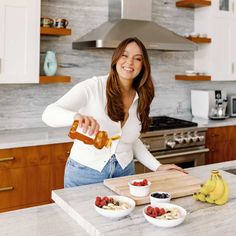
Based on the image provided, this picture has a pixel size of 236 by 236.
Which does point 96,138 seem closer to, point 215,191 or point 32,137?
point 215,191

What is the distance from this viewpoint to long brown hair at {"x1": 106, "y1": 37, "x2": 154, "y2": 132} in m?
1.96

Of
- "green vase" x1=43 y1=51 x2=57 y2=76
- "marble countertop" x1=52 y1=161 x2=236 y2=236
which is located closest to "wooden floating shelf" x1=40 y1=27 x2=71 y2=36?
"green vase" x1=43 y1=51 x2=57 y2=76

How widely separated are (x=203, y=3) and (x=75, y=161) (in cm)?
286

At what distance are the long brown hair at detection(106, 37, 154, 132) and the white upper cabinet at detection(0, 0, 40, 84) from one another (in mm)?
1314

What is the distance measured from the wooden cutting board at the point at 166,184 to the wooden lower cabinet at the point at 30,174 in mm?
1264

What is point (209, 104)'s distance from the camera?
4250 millimetres

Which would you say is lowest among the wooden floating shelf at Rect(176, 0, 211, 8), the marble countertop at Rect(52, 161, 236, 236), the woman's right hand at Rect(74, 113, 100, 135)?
the marble countertop at Rect(52, 161, 236, 236)

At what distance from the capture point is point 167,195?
62.4 inches

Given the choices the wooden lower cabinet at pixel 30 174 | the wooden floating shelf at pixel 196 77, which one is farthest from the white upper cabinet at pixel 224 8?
the wooden lower cabinet at pixel 30 174

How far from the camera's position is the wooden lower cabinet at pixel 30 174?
9.42 ft

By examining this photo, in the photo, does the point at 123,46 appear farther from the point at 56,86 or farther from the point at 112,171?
the point at 56,86

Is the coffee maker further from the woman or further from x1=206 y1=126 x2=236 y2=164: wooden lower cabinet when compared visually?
the woman

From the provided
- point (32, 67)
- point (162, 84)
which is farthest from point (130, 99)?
point (162, 84)

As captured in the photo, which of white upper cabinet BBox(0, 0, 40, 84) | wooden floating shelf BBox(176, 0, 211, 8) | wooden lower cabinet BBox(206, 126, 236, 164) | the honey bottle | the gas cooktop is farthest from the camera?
wooden floating shelf BBox(176, 0, 211, 8)
